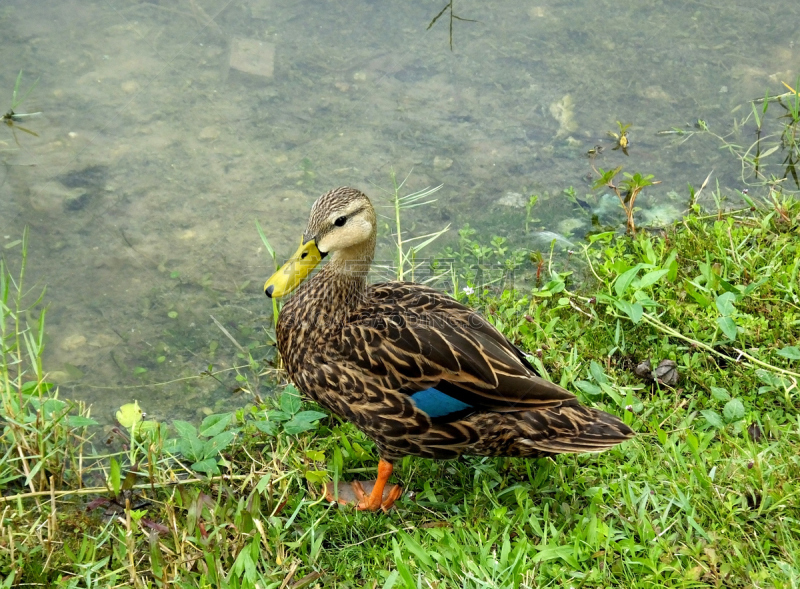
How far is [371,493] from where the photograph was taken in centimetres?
327

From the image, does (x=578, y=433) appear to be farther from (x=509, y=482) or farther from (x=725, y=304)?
(x=725, y=304)

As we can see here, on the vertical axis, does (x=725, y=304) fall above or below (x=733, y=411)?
Answer: above

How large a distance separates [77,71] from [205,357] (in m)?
2.42

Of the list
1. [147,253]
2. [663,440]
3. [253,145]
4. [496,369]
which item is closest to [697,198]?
[663,440]

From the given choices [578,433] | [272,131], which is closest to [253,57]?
[272,131]

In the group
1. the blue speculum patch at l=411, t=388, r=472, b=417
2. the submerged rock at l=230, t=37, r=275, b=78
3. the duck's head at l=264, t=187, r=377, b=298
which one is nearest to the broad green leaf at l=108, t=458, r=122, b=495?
the duck's head at l=264, t=187, r=377, b=298

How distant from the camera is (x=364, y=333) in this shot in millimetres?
3219

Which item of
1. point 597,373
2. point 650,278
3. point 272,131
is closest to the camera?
point 597,373

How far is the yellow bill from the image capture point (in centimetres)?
342

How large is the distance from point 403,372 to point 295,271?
0.72 m

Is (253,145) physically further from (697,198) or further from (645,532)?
(645,532)

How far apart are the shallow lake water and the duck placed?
63cm

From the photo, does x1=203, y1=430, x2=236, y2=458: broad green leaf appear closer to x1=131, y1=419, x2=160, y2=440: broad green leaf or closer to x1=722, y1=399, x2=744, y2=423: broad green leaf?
x1=131, y1=419, x2=160, y2=440: broad green leaf

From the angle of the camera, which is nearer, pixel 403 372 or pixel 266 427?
pixel 403 372
